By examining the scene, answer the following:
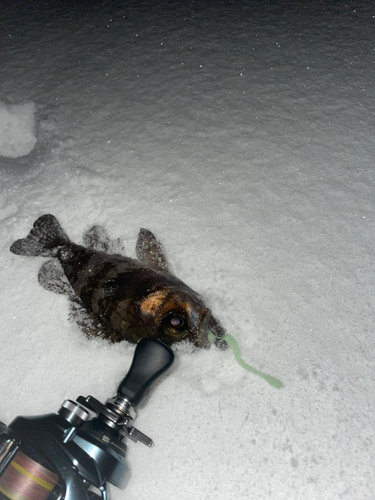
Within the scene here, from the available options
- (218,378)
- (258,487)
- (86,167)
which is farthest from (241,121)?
(258,487)

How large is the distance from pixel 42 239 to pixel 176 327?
1.55 ft

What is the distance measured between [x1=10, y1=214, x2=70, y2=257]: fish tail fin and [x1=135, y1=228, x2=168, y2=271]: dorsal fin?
0.22 m

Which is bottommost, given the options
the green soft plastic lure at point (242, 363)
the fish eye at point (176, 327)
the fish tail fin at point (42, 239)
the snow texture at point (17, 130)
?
the green soft plastic lure at point (242, 363)

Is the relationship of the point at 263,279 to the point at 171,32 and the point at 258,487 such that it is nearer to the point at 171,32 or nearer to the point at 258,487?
the point at 258,487

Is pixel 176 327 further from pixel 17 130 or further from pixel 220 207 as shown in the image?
pixel 17 130

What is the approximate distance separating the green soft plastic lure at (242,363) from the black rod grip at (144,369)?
192mm

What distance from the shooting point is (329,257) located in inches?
45.3

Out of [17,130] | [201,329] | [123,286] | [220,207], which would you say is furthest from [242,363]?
[17,130]

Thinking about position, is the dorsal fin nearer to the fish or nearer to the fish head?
the fish

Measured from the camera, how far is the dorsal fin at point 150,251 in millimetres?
1154

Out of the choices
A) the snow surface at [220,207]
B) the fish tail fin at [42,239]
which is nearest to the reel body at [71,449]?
the snow surface at [220,207]

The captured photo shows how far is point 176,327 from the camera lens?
1.01 meters

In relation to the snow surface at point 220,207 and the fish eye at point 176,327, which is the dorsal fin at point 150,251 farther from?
the fish eye at point 176,327

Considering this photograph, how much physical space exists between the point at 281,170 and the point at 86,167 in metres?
0.64
